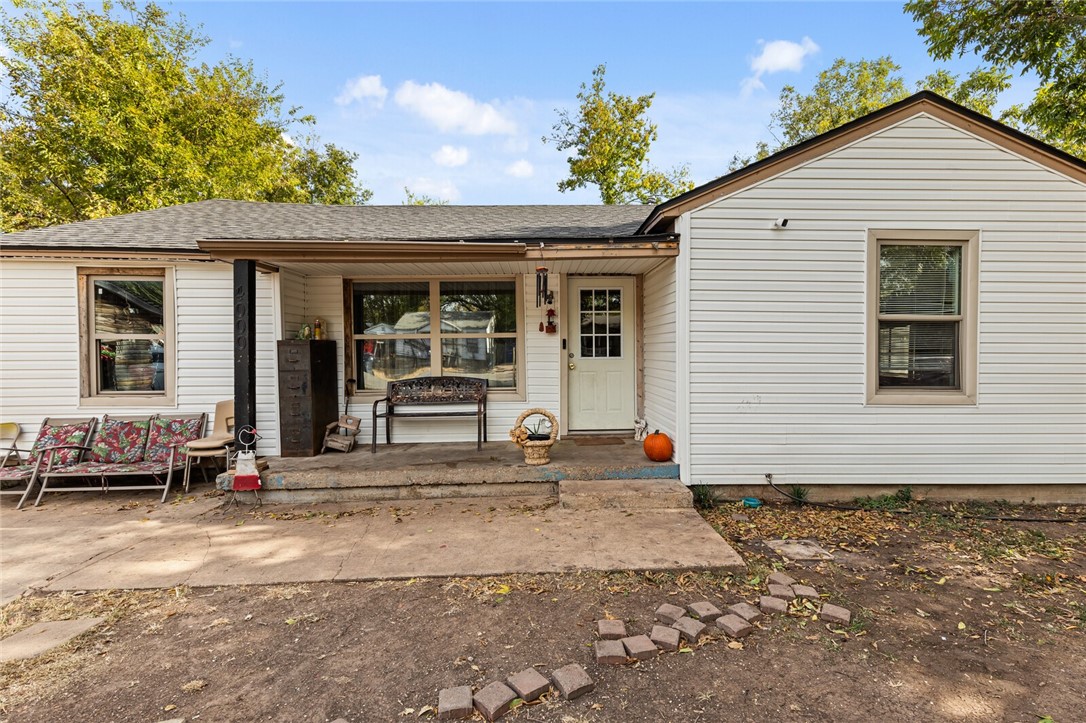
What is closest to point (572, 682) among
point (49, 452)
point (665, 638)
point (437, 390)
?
point (665, 638)

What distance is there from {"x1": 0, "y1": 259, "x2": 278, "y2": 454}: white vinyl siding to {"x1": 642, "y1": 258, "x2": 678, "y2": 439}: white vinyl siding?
475cm

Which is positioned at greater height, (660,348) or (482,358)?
(660,348)

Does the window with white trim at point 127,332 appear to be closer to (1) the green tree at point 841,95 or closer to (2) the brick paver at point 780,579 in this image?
(2) the brick paver at point 780,579

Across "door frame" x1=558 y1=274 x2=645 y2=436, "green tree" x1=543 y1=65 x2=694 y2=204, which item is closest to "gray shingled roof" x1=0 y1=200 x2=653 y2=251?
"door frame" x1=558 y1=274 x2=645 y2=436

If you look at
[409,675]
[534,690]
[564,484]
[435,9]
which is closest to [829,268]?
[564,484]

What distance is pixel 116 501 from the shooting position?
4.97m

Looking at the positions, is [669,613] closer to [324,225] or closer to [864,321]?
[864,321]

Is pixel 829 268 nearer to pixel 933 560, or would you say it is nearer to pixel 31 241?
pixel 933 560

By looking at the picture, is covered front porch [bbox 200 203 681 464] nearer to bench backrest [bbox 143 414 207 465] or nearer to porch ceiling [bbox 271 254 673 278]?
porch ceiling [bbox 271 254 673 278]

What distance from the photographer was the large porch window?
6434 millimetres

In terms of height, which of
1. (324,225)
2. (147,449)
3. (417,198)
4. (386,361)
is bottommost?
(147,449)

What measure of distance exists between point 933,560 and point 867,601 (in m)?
1.11

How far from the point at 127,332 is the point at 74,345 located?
552 millimetres

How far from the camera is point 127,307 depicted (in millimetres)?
5738
